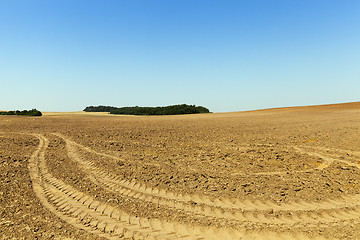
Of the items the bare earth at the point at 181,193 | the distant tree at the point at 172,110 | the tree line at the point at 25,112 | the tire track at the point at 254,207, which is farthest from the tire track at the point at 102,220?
the distant tree at the point at 172,110

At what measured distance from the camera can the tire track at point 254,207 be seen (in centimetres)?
427

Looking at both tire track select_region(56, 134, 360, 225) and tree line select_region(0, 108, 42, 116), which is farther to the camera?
tree line select_region(0, 108, 42, 116)

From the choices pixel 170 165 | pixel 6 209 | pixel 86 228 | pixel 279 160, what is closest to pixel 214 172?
pixel 170 165

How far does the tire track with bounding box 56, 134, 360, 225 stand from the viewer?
4266 mm

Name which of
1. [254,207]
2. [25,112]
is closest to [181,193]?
[254,207]

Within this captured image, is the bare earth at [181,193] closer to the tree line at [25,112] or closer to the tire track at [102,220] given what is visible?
the tire track at [102,220]

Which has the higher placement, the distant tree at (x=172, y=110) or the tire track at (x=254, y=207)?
the distant tree at (x=172, y=110)

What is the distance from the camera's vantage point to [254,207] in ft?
15.4

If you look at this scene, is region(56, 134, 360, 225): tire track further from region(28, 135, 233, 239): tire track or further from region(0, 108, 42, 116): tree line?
region(0, 108, 42, 116): tree line

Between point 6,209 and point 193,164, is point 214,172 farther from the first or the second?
point 6,209

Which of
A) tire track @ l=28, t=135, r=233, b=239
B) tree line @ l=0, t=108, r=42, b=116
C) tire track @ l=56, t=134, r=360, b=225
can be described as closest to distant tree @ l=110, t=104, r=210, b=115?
tree line @ l=0, t=108, r=42, b=116

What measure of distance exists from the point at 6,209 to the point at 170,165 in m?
4.28

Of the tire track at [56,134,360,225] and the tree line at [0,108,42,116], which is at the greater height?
the tree line at [0,108,42,116]

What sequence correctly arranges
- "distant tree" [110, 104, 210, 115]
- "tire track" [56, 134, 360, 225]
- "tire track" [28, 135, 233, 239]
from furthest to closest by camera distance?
"distant tree" [110, 104, 210, 115] → "tire track" [56, 134, 360, 225] → "tire track" [28, 135, 233, 239]
